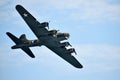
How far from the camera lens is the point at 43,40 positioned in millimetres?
51500

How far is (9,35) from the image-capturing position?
55344mm

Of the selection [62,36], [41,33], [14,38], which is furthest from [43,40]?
[14,38]

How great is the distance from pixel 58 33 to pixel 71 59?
11.4 meters

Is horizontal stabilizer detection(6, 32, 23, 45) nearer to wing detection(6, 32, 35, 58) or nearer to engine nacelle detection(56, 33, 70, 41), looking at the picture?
wing detection(6, 32, 35, 58)

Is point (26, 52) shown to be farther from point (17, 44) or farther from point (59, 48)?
point (59, 48)

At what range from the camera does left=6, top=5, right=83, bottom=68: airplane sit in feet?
159

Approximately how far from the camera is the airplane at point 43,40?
48.5 metres

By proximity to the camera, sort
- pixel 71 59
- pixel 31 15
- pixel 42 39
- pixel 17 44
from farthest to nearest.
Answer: pixel 71 59, pixel 17 44, pixel 42 39, pixel 31 15

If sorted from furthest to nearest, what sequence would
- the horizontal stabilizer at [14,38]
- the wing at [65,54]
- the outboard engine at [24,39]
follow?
the horizontal stabilizer at [14,38]
the wing at [65,54]
the outboard engine at [24,39]

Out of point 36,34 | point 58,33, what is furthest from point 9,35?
point 58,33

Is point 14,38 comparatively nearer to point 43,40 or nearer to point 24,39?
point 24,39

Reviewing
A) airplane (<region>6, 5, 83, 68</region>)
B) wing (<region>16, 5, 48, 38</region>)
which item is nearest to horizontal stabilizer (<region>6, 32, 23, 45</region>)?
airplane (<region>6, 5, 83, 68</region>)

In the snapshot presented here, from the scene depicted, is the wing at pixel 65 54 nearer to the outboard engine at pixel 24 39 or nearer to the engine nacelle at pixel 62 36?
the outboard engine at pixel 24 39

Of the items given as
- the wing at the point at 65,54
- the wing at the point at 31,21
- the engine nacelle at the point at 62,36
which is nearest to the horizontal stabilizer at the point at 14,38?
the wing at the point at 65,54
